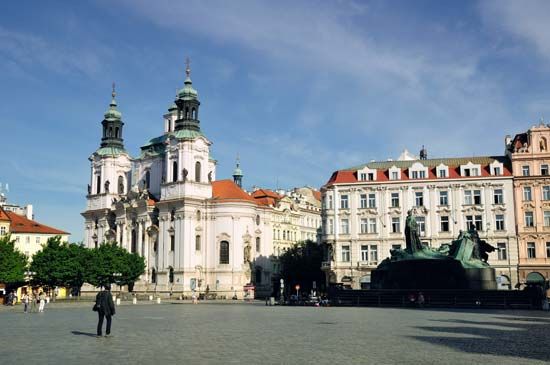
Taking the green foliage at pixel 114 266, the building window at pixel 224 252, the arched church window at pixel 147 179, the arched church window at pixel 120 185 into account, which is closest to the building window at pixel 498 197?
the building window at pixel 224 252

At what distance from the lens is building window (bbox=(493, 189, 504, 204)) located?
71.9 metres

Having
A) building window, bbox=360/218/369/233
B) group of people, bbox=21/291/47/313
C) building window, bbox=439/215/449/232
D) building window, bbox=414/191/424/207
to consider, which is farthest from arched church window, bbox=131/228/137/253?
group of people, bbox=21/291/47/313

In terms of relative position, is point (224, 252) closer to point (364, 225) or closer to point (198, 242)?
point (198, 242)

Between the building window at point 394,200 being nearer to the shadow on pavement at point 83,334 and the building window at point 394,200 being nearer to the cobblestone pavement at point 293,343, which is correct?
the cobblestone pavement at point 293,343

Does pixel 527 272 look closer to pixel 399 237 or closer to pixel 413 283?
pixel 399 237

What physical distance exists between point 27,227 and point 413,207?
66784 mm

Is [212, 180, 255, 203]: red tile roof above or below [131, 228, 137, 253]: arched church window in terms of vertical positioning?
above

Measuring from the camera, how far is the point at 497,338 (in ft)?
66.1

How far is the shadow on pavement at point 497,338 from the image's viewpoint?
1669cm

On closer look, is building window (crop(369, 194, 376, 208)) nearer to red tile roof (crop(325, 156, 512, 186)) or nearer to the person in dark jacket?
red tile roof (crop(325, 156, 512, 186))

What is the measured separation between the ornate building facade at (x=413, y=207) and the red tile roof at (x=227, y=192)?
64.0 feet

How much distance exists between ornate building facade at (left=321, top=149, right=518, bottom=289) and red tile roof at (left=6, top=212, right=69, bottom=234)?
55.5 metres

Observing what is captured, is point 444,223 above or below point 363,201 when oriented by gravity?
below

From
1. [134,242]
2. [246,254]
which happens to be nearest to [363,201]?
[246,254]
